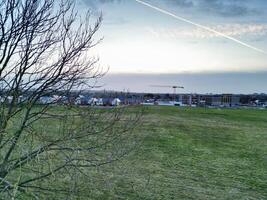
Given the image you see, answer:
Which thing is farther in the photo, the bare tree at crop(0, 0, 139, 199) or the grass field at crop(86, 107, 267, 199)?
the grass field at crop(86, 107, 267, 199)

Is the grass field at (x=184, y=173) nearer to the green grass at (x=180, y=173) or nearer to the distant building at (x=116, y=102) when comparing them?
the green grass at (x=180, y=173)

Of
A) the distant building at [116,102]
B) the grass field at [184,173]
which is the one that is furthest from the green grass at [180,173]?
the distant building at [116,102]

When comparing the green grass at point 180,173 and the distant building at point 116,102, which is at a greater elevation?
the distant building at point 116,102

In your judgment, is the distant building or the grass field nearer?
the distant building

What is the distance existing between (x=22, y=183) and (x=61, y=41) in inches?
109

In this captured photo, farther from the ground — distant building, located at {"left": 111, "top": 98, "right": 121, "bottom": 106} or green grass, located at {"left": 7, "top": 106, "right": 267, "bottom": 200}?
distant building, located at {"left": 111, "top": 98, "right": 121, "bottom": 106}

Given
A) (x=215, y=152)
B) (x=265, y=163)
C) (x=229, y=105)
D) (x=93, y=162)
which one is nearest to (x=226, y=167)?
(x=265, y=163)

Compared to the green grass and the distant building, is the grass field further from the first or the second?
the distant building

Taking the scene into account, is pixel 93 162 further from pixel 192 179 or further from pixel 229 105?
pixel 229 105

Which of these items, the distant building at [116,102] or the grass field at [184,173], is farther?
the grass field at [184,173]

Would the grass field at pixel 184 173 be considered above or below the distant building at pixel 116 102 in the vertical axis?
below

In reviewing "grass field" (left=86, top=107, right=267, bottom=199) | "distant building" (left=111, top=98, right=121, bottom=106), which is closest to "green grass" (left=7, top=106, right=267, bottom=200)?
"grass field" (left=86, top=107, right=267, bottom=199)

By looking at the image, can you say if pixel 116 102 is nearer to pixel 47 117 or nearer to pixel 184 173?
pixel 47 117

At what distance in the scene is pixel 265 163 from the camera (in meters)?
21.7
